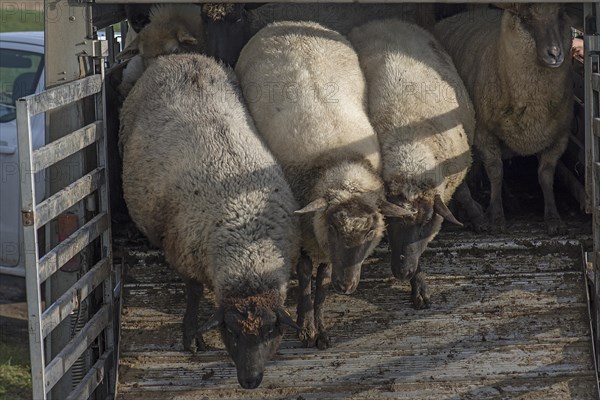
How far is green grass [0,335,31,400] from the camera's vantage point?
7.17m

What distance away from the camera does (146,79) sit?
20.7 feet

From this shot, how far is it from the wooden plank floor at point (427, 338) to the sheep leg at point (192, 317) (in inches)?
2.7

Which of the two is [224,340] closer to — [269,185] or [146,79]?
[269,185]

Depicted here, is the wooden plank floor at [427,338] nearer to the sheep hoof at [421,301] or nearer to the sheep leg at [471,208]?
the sheep hoof at [421,301]

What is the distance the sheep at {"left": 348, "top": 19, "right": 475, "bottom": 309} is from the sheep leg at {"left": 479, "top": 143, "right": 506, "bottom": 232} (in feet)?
1.07

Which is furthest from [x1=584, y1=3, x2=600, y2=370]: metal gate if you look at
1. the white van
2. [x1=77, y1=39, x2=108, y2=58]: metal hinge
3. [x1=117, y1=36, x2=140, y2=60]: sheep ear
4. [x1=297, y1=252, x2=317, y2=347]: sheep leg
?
the white van

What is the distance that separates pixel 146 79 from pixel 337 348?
224 cm

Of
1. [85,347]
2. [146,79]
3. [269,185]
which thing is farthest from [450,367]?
[146,79]

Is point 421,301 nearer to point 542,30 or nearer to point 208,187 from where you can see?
point 208,187

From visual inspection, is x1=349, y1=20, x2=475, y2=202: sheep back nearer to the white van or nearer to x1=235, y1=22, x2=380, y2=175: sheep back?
x1=235, y1=22, x2=380, y2=175: sheep back

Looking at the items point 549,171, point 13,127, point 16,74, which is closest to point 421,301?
point 549,171

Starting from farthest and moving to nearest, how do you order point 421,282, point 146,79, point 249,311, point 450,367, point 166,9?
point 166,9 < point 146,79 < point 421,282 < point 450,367 < point 249,311

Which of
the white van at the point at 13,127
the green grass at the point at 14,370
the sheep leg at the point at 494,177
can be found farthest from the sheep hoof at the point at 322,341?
the white van at the point at 13,127

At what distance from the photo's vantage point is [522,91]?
668 cm
